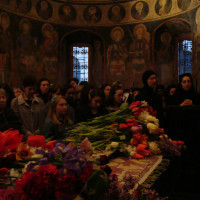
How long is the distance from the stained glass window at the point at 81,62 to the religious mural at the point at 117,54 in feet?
4.23

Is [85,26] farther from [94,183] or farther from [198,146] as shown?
[94,183]

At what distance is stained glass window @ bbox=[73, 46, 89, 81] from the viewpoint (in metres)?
15.1

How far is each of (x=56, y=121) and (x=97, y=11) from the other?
12291 millimetres

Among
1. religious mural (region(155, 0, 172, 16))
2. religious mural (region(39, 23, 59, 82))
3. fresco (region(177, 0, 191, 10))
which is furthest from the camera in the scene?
religious mural (region(39, 23, 59, 82))

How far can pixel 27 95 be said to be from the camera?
457 cm

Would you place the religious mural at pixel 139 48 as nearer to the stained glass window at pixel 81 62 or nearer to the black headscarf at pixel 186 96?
the stained glass window at pixel 81 62

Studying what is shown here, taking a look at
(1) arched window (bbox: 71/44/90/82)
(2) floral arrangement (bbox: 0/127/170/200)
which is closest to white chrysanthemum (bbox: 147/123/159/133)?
(2) floral arrangement (bbox: 0/127/170/200)

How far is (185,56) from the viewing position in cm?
1372

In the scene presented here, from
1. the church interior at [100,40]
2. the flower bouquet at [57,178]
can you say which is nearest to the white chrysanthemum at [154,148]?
the flower bouquet at [57,178]

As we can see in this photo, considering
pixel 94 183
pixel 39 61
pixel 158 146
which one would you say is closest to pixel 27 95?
pixel 158 146

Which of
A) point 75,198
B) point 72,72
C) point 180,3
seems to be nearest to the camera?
point 75,198

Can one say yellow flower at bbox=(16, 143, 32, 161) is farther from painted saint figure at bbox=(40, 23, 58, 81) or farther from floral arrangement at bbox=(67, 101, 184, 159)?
painted saint figure at bbox=(40, 23, 58, 81)

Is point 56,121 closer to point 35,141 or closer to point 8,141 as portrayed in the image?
point 35,141

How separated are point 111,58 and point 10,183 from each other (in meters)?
13.6
